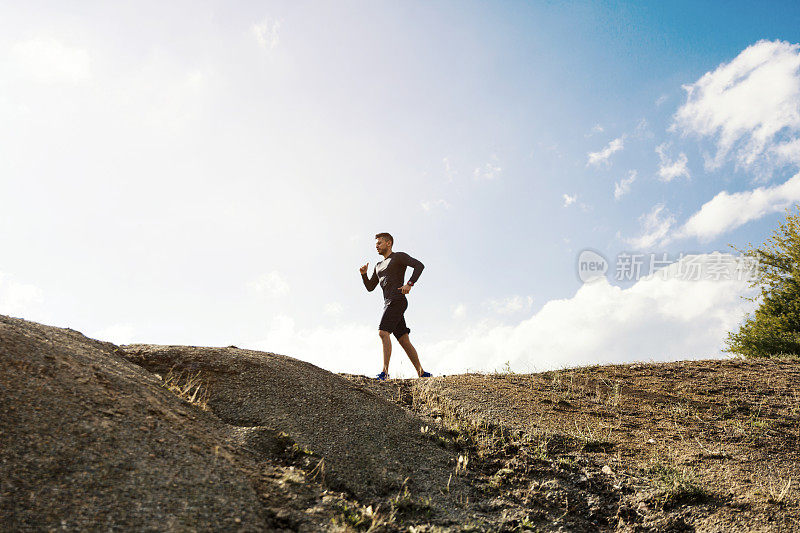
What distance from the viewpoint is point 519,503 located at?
4.12 m

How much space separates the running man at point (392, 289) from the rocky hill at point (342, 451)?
4.14 ft

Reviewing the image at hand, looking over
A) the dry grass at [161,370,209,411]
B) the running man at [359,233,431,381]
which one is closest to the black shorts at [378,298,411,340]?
the running man at [359,233,431,381]

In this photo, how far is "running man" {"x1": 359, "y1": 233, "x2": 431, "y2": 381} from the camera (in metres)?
8.30

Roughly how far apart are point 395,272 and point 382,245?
25.2 inches

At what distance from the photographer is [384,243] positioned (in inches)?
360

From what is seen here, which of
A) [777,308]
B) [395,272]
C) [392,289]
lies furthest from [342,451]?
[777,308]

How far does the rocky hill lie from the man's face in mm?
2811

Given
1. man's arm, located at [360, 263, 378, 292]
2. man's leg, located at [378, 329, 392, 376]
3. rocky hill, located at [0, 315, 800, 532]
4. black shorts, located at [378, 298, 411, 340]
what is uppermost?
man's arm, located at [360, 263, 378, 292]

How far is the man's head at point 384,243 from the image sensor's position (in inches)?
360

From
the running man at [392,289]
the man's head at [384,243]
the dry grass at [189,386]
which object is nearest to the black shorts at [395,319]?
the running man at [392,289]

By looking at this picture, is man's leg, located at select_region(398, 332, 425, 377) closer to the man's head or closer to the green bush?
the man's head

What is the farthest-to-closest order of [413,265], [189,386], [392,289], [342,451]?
[413,265]
[392,289]
[189,386]
[342,451]

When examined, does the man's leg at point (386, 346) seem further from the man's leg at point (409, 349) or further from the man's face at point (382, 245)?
the man's face at point (382, 245)

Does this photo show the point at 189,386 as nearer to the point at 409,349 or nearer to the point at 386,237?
the point at 409,349
